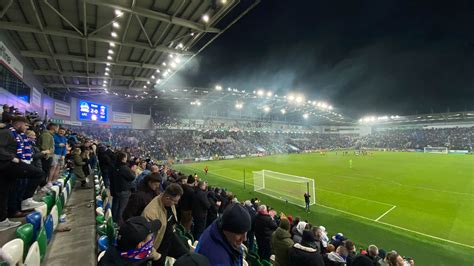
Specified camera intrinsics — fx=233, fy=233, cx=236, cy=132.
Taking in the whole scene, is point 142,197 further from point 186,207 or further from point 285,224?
point 285,224

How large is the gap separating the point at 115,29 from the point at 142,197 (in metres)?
11.8

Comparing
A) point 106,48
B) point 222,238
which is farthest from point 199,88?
point 222,238

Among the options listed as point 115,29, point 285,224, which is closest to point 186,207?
point 285,224

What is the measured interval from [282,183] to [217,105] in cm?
3341

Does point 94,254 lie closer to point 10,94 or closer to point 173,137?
point 10,94

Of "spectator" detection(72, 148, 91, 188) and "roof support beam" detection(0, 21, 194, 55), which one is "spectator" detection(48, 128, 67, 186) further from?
"roof support beam" detection(0, 21, 194, 55)

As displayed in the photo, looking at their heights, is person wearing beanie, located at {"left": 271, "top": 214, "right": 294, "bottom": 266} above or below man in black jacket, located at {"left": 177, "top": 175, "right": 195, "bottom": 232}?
below

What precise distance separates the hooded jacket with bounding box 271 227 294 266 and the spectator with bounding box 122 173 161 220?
7.84 feet

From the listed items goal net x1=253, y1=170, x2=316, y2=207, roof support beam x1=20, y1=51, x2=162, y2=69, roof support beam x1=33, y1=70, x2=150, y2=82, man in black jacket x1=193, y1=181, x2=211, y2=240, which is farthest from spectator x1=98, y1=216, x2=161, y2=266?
roof support beam x1=33, y1=70, x2=150, y2=82

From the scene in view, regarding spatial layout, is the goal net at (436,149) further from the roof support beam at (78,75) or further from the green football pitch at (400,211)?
the roof support beam at (78,75)

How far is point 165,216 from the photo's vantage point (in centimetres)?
280

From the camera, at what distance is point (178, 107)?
4725 cm

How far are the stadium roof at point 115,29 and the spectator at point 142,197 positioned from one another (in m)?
8.74

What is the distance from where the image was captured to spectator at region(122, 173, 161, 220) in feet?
10.9
